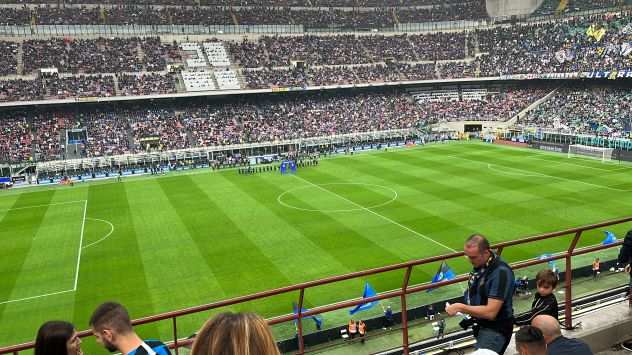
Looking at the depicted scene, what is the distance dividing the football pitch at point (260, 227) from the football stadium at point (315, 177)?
0.18 m

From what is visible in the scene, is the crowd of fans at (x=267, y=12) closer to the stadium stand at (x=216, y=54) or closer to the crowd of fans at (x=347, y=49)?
the crowd of fans at (x=347, y=49)

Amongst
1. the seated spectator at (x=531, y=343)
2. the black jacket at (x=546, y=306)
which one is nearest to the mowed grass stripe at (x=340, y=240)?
the black jacket at (x=546, y=306)

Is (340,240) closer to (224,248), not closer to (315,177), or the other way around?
(224,248)

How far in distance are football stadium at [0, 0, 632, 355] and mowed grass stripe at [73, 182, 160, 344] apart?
16 centimetres

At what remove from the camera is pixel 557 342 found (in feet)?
15.6

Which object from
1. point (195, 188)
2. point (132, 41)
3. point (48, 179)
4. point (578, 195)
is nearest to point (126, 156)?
point (48, 179)

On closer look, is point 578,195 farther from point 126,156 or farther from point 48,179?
point 48,179

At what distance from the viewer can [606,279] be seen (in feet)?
50.6

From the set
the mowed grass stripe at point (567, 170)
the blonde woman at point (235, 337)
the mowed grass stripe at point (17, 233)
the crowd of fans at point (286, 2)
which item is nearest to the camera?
the blonde woman at point (235, 337)

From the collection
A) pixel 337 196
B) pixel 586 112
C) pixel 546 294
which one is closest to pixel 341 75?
pixel 586 112

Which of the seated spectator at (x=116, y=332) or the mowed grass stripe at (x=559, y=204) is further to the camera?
the mowed grass stripe at (x=559, y=204)

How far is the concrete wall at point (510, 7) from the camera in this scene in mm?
80625

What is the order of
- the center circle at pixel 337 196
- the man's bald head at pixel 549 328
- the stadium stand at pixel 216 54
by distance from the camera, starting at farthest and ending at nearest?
1. the stadium stand at pixel 216 54
2. the center circle at pixel 337 196
3. the man's bald head at pixel 549 328

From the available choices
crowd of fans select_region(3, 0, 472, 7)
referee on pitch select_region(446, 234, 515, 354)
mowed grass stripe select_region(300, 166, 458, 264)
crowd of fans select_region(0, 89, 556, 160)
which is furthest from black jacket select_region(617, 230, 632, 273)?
crowd of fans select_region(3, 0, 472, 7)
